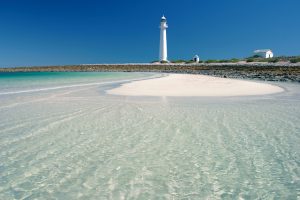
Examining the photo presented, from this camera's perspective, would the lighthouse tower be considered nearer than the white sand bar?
No

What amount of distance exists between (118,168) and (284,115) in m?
5.19

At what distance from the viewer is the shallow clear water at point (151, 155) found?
134 inches

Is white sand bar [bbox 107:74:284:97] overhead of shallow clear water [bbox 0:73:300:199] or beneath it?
beneath

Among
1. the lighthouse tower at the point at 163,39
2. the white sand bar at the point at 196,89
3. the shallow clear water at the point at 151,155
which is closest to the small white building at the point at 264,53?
the lighthouse tower at the point at 163,39

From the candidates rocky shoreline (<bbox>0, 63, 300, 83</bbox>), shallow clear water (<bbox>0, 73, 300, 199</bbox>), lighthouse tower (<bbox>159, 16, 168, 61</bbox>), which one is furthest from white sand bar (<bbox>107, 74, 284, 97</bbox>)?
lighthouse tower (<bbox>159, 16, 168, 61</bbox>)

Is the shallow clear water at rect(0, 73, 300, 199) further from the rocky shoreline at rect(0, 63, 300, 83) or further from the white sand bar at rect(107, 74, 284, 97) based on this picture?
the rocky shoreline at rect(0, 63, 300, 83)

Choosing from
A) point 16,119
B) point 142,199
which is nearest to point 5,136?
point 16,119

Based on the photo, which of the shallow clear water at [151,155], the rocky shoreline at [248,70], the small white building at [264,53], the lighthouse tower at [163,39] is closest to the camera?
the shallow clear water at [151,155]

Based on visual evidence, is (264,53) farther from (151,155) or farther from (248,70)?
(151,155)

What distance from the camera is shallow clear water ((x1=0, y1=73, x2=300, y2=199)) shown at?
3404 millimetres

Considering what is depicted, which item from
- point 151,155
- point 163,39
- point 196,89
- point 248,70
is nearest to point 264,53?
point 163,39

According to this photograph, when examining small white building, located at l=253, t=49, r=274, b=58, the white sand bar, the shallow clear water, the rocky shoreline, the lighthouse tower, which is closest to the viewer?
the shallow clear water

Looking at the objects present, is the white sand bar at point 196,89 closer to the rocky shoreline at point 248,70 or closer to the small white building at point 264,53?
the rocky shoreline at point 248,70

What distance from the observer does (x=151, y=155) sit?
457 cm
